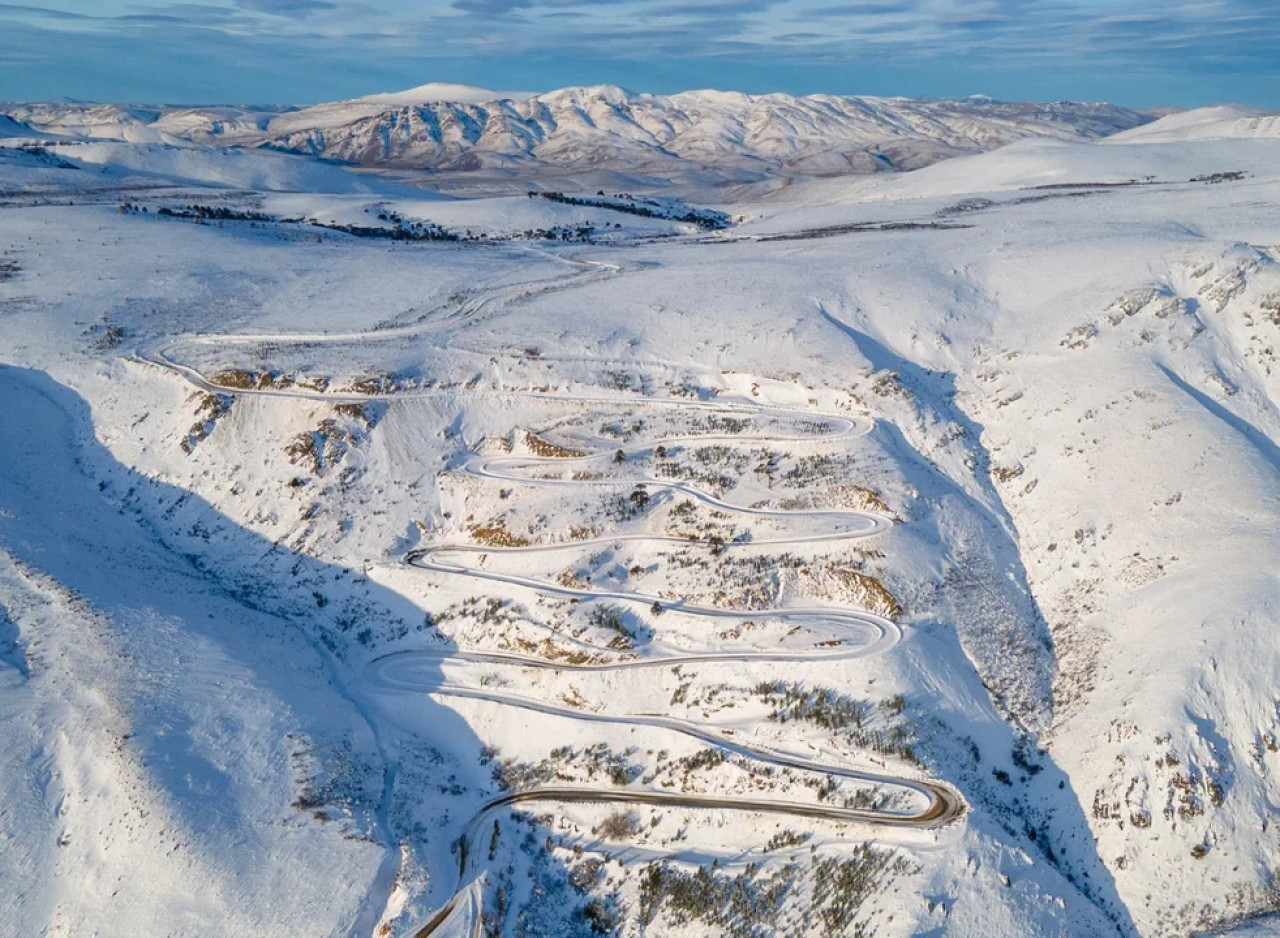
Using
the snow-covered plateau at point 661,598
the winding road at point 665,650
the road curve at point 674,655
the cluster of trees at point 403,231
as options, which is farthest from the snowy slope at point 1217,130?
the road curve at point 674,655

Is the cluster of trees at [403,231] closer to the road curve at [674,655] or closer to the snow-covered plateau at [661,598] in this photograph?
the snow-covered plateau at [661,598]

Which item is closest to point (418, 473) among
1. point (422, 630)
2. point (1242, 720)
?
point (422, 630)

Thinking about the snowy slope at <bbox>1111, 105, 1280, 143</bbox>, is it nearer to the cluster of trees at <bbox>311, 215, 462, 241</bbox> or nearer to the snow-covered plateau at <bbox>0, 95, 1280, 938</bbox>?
the snow-covered plateau at <bbox>0, 95, 1280, 938</bbox>

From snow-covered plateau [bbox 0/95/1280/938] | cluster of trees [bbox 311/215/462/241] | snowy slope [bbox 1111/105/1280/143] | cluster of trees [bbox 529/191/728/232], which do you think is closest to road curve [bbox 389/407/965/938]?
snow-covered plateau [bbox 0/95/1280/938]

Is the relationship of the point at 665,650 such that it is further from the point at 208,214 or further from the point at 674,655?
the point at 208,214

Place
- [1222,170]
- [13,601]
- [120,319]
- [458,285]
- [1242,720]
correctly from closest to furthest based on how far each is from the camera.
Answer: [1242,720], [13,601], [120,319], [458,285], [1222,170]

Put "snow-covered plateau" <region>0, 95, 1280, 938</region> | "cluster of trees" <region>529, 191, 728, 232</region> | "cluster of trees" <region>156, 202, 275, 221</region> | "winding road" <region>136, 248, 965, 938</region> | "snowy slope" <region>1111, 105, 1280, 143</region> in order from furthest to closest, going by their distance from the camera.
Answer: "snowy slope" <region>1111, 105, 1280, 143</region> → "cluster of trees" <region>529, 191, 728, 232</region> → "cluster of trees" <region>156, 202, 275, 221</region> → "winding road" <region>136, 248, 965, 938</region> → "snow-covered plateau" <region>0, 95, 1280, 938</region>

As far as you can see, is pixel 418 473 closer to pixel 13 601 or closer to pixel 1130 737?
pixel 13 601

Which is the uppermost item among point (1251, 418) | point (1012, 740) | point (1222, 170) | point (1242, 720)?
point (1222, 170)
